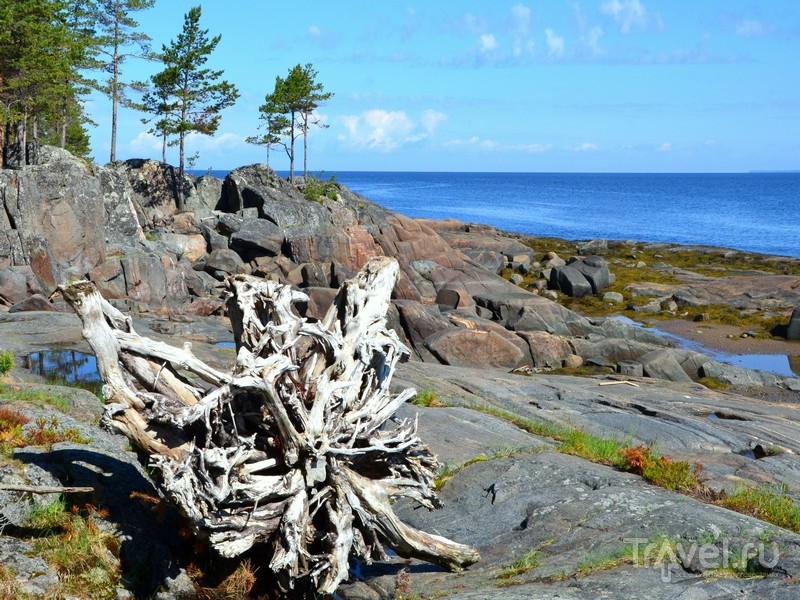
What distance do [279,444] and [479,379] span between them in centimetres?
1453

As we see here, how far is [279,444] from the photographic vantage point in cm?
1055

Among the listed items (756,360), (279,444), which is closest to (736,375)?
(756,360)

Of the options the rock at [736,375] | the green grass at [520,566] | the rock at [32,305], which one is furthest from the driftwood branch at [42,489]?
the rock at [736,375]

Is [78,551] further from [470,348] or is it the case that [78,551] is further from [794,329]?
[794,329]

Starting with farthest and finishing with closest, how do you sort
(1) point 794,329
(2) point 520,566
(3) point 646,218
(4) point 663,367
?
(3) point 646,218, (1) point 794,329, (4) point 663,367, (2) point 520,566

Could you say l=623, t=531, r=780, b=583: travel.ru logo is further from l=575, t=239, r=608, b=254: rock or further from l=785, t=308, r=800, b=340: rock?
l=575, t=239, r=608, b=254: rock

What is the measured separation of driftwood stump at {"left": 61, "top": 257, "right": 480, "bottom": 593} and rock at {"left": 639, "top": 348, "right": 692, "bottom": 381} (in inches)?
1029

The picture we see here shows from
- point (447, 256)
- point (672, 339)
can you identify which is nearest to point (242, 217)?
point (447, 256)

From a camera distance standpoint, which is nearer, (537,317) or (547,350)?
(547,350)

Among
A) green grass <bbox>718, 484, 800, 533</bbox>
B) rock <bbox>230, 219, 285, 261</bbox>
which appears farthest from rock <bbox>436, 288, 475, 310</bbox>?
green grass <bbox>718, 484, 800, 533</bbox>

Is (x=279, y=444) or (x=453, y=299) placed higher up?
(x=279, y=444)

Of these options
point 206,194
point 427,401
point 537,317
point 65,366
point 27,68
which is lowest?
point 537,317

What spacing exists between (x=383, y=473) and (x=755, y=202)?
197 meters

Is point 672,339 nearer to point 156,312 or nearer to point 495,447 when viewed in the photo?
point 156,312
